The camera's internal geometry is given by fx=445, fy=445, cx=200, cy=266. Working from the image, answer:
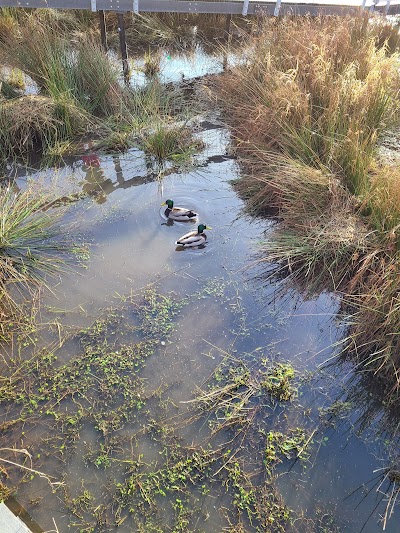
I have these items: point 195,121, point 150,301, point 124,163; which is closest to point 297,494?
point 150,301

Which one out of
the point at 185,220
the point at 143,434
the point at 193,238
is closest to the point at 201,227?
the point at 193,238

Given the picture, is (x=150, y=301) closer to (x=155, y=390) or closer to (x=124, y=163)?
(x=155, y=390)

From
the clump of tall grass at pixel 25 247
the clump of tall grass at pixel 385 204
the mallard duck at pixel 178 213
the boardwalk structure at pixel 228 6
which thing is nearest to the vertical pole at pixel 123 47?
the boardwalk structure at pixel 228 6

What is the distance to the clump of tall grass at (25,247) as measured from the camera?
137 inches

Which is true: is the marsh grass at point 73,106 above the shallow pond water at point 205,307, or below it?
above

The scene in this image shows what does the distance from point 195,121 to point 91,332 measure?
11.4ft

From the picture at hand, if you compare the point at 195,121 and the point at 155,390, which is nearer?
the point at 155,390

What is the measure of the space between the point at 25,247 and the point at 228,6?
5589mm

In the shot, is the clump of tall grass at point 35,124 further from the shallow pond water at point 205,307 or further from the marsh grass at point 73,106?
the shallow pond water at point 205,307

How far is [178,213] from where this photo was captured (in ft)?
13.7

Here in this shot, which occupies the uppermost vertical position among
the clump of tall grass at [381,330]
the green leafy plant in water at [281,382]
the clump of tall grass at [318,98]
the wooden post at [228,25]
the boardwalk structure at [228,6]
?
the boardwalk structure at [228,6]

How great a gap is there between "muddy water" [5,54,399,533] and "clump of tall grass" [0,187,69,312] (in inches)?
8.2

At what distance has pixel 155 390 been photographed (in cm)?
285

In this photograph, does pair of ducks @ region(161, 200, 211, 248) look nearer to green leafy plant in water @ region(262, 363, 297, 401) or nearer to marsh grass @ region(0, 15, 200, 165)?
marsh grass @ region(0, 15, 200, 165)
